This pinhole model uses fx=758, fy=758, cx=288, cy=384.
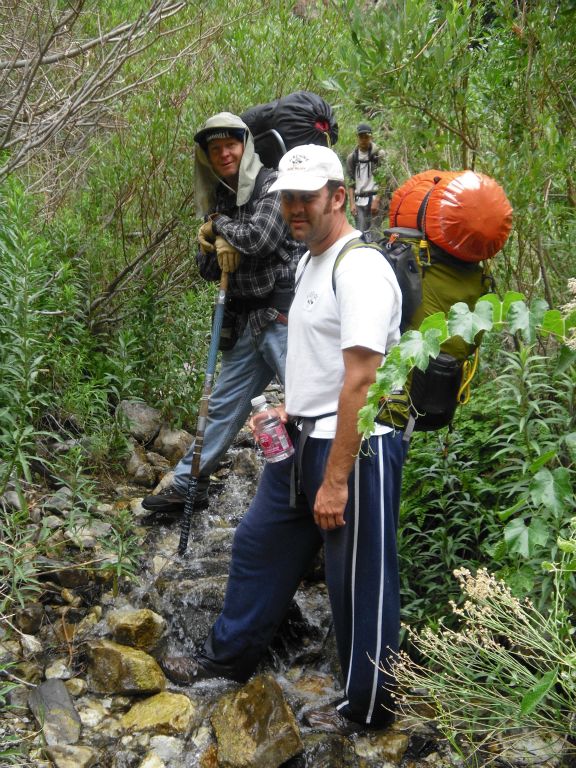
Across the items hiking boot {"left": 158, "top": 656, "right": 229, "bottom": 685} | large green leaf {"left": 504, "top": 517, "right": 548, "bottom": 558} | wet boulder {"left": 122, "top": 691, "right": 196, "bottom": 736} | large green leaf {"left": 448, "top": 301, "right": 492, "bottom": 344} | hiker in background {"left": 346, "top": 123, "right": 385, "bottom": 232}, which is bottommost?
wet boulder {"left": 122, "top": 691, "right": 196, "bottom": 736}

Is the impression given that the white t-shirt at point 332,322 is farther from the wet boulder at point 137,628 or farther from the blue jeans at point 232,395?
the wet boulder at point 137,628

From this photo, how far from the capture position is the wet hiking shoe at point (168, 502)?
5.18 m

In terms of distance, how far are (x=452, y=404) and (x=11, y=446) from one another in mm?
2349

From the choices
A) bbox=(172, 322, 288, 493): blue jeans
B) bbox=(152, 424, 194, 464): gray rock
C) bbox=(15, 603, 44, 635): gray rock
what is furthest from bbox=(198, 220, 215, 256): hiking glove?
bbox=(15, 603, 44, 635): gray rock

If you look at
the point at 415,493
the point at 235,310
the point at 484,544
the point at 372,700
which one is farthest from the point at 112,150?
the point at 372,700

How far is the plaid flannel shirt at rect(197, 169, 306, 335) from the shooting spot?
444 centimetres

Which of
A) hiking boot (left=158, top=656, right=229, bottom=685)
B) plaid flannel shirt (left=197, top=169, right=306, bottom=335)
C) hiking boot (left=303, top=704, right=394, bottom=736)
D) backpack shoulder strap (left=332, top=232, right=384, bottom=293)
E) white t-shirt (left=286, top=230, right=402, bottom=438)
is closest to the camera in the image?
white t-shirt (left=286, top=230, right=402, bottom=438)

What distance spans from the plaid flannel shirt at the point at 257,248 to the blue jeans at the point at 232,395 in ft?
0.76

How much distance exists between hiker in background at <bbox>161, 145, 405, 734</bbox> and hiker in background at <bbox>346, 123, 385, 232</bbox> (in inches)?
306

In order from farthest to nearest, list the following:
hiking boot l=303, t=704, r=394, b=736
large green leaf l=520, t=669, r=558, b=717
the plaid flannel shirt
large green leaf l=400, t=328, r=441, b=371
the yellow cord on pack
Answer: the plaid flannel shirt
hiking boot l=303, t=704, r=394, b=736
the yellow cord on pack
large green leaf l=400, t=328, r=441, b=371
large green leaf l=520, t=669, r=558, b=717

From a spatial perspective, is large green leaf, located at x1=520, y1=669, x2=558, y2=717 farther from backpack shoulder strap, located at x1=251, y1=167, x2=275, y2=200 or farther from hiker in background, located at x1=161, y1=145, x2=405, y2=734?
backpack shoulder strap, located at x1=251, y1=167, x2=275, y2=200

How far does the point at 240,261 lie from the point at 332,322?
162 centimetres

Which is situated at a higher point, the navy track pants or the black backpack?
the black backpack

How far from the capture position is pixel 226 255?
455cm
